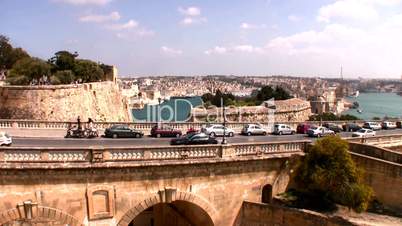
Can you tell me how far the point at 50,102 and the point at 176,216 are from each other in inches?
1092

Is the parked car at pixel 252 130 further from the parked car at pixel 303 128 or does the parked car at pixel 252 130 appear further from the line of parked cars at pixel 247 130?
the parked car at pixel 303 128

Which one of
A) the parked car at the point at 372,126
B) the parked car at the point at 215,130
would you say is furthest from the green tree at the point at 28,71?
the parked car at the point at 372,126

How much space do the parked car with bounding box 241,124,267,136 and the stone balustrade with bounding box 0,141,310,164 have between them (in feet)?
28.0

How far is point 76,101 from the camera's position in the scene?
45.4 m

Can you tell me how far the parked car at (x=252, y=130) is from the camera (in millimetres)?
25531

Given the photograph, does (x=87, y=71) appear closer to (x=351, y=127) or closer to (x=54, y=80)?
(x=54, y=80)

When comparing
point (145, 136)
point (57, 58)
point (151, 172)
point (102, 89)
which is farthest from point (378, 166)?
point (57, 58)

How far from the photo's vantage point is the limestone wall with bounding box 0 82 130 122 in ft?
131

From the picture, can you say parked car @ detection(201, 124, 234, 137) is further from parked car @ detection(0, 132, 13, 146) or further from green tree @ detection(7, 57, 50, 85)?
green tree @ detection(7, 57, 50, 85)

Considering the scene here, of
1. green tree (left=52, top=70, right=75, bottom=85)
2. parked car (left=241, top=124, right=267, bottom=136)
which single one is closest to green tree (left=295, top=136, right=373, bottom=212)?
parked car (left=241, top=124, right=267, bottom=136)

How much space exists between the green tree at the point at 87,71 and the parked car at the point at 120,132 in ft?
135

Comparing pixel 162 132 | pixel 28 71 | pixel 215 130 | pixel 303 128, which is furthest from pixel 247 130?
pixel 28 71

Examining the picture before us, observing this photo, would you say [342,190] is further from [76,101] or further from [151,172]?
[76,101]

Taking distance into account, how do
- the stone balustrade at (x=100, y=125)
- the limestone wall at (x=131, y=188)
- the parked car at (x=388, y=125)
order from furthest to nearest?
the parked car at (x=388, y=125), the stone balustrade at (x=100, y=125), the limestone wall at (x=131, y=188)
